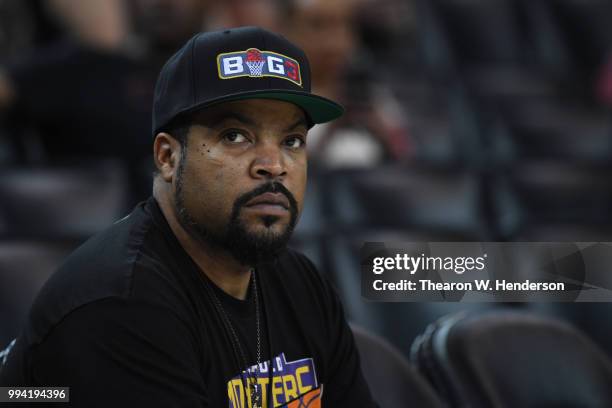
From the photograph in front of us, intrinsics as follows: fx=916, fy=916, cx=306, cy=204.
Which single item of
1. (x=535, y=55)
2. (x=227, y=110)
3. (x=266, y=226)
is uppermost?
(x=535, y=55)

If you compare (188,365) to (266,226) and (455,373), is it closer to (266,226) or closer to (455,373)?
(266,226)

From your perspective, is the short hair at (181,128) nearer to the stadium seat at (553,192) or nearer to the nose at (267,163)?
the nose at (267,163)

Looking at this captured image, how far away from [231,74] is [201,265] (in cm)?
24

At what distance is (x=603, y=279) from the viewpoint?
1241mm

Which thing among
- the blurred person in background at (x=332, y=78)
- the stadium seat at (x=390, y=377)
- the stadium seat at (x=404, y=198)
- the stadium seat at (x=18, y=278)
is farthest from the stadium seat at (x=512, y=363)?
the blurred person in background at (x=332, y=78)

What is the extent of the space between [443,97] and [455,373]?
2.10 meters

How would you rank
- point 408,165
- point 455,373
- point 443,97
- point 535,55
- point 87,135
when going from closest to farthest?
point 455,373
point 87,135
point 408,165
point 443,97
point 535,55

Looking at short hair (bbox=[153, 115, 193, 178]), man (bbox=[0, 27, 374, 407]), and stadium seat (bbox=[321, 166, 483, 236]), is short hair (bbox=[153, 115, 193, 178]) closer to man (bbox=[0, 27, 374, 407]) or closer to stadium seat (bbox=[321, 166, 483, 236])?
man (bbox=[0, 27, 374, 407])

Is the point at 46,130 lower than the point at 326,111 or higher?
higher

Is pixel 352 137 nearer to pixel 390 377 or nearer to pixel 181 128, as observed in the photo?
pixel 390 377

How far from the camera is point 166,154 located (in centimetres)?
109

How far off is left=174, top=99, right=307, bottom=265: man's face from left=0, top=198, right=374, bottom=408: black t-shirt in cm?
7

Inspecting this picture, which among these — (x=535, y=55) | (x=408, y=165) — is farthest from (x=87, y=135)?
(x=535, y=55)

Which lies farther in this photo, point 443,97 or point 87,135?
point 443,97
